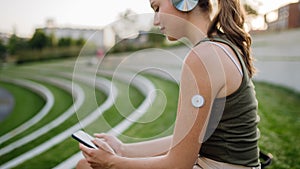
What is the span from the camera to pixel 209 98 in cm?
112

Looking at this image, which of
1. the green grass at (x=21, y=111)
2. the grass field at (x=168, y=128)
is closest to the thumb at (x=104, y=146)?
the grass field at (x=168, y=128)

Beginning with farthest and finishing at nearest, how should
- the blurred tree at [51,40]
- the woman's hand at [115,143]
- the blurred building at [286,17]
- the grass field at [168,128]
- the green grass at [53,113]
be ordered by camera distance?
the blurred tree at [51,40]
the blurred building at [286,17]
the green grass at [53,113]
the grass field at [168,128]
the woman's hand at [115,143]

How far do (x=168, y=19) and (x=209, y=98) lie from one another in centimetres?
31

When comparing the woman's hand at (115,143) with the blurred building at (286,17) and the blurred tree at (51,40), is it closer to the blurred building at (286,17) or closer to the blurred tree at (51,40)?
the blurred building at (286,17)

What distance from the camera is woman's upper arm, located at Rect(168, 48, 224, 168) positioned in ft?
3.63

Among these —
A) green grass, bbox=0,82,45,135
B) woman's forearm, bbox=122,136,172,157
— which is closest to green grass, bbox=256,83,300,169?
woman's forearm, bbox=122,136,172,157

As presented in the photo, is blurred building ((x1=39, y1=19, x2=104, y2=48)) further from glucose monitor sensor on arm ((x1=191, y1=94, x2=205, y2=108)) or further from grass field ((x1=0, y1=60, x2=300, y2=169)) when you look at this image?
glucose monitor sensor on arm ((x1=191, y1=94, x2=205, y2=108))

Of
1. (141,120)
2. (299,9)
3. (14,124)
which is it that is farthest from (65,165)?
(299,9)

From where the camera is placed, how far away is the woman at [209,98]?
1.12 m

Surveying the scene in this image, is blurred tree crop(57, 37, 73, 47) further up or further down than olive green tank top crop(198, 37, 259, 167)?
further down

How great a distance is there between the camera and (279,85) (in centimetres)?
1017

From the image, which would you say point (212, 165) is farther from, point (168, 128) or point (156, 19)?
point (156, 19)

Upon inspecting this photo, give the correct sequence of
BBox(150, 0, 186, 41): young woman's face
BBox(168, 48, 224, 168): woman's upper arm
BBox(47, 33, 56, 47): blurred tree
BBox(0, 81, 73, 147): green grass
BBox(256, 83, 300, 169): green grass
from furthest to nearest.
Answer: BBox(47, 33, 56, 47): blurred tree → BBox(0, 81, 73, 147): green grass → BBox(256, 83, 300, 169): green grass → BBox(150, 0, 186, 41): young woman's face → BBox(168, 48, 224, 168): woman's upper arm

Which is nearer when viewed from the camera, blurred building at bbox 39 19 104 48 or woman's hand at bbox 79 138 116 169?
woman's hand at bbox 79 138 116 169
